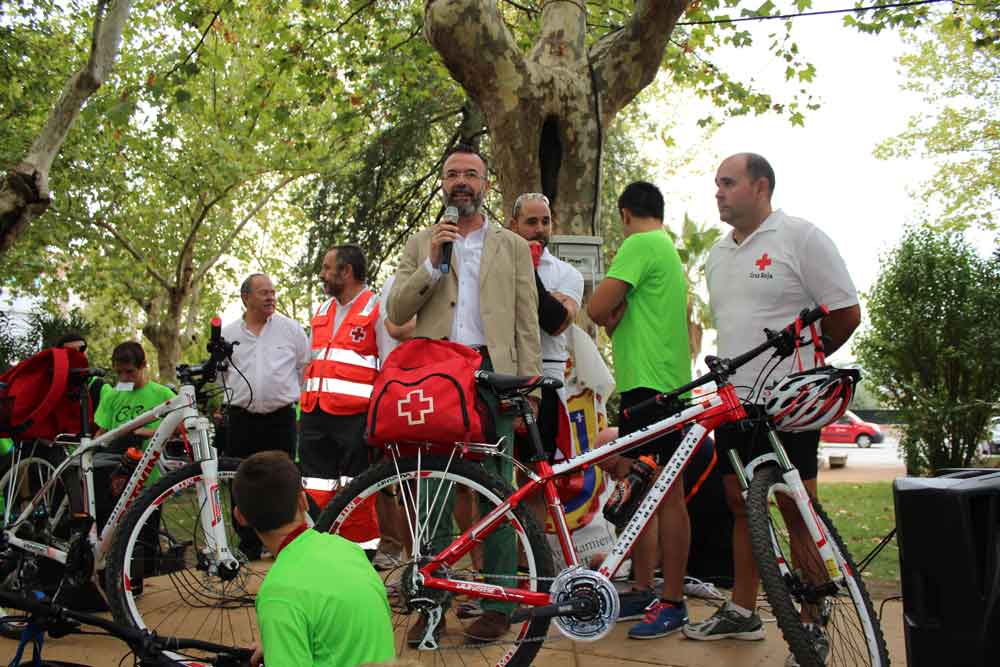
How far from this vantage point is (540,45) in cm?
816

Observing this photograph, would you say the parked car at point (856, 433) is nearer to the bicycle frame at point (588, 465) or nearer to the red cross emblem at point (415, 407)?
the bicycle frame at point (588, 465)

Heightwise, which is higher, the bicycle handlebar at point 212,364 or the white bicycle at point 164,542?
the bicycle handlebar at point 212,364

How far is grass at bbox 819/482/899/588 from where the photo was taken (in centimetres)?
873

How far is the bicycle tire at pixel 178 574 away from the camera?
4062mm

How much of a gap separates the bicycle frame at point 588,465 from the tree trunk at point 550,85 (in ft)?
13.9

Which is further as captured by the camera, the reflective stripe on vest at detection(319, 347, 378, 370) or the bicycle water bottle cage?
the reflective stripe on vest at detection(319, 347, 378, 370)

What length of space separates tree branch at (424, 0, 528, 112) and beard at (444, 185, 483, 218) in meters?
3.57

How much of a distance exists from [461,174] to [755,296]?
4.69 ft

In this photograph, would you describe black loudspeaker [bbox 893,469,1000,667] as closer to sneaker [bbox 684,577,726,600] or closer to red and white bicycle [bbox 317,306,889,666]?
red and white bicycle [bbox 317,306,889,666]

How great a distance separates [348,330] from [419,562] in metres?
2.34

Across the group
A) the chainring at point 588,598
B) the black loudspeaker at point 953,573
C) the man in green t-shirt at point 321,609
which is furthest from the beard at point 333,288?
the black loudspeaker at point 953,573

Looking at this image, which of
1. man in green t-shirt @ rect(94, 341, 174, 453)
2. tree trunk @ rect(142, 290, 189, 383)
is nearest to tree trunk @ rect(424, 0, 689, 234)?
man in green t-shirt @ rect(94, 341, 174, 453)

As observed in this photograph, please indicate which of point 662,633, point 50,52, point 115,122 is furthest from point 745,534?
point 50,52

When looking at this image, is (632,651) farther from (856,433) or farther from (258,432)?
(856,433)
